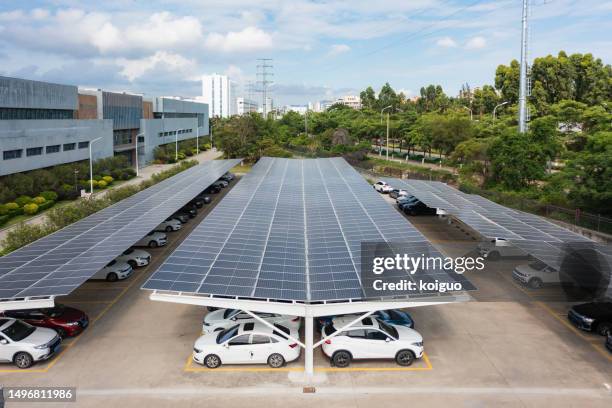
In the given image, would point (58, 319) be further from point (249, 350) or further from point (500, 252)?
point (500, 252)

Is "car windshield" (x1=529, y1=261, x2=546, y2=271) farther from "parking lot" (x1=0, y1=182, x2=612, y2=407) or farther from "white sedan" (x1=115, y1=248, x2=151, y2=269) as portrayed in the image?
"white sedan" (x1=115, y1=248, x2=151, y2=269)

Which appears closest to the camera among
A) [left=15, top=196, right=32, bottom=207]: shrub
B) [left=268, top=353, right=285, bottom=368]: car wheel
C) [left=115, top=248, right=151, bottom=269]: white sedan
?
[left=268, top=353, right=285, bottom=368]: car wheel

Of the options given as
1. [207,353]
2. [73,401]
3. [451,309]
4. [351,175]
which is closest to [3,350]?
[73,401]

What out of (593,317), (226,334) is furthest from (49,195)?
(593,317)

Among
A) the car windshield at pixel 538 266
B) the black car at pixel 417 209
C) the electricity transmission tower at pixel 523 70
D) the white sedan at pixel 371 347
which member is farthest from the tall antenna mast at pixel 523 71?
the white sedan at pixel 371 347

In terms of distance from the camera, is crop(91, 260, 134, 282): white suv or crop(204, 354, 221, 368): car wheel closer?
Result: crop(204, 354, 221, 368): car wheel

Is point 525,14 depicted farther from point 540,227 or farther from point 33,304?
point 33,304

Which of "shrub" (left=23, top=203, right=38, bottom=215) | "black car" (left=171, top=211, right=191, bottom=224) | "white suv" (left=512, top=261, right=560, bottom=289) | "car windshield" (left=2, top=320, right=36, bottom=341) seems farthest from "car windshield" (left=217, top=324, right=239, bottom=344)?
"shrub" (left=23, top=203, right=38, bottom=215)
